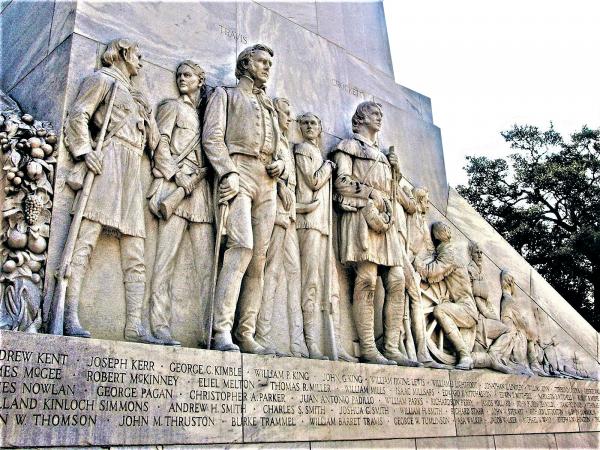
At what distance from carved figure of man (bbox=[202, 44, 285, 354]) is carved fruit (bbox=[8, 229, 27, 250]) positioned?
2243mm

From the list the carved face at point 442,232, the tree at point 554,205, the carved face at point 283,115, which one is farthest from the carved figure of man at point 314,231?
the tree at point 554,205

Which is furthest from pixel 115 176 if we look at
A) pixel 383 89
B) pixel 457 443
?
pixel 383 89

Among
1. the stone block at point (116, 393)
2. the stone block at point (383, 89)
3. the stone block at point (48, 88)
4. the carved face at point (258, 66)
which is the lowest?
the stone block at point (116, 393)

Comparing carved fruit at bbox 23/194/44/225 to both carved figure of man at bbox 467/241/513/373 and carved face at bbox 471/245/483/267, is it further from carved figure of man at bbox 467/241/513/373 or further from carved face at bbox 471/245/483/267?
carved face at bbox 471/245/483/267

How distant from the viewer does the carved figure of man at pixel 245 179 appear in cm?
733

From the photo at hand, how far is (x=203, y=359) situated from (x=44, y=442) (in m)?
1.76

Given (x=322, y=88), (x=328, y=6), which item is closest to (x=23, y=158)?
(x=322, y=88)

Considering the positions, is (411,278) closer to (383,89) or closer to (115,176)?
(383,89)

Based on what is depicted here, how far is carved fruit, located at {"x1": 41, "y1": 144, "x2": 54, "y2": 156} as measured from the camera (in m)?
6.55

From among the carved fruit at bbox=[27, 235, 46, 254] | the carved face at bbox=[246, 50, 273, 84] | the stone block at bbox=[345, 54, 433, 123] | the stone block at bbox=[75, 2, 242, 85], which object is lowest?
the carved fruit at bbox=[27, 235, 46, 254]

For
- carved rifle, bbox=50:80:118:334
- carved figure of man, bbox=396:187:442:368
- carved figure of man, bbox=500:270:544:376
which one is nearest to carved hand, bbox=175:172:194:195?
carved rifle, bbox=50:80:118:334

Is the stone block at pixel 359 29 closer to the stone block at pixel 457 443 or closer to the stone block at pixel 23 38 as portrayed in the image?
the stone block at pixel 23 38

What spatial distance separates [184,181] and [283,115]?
2059 mm

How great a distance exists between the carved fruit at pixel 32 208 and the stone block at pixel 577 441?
8.80 meters
